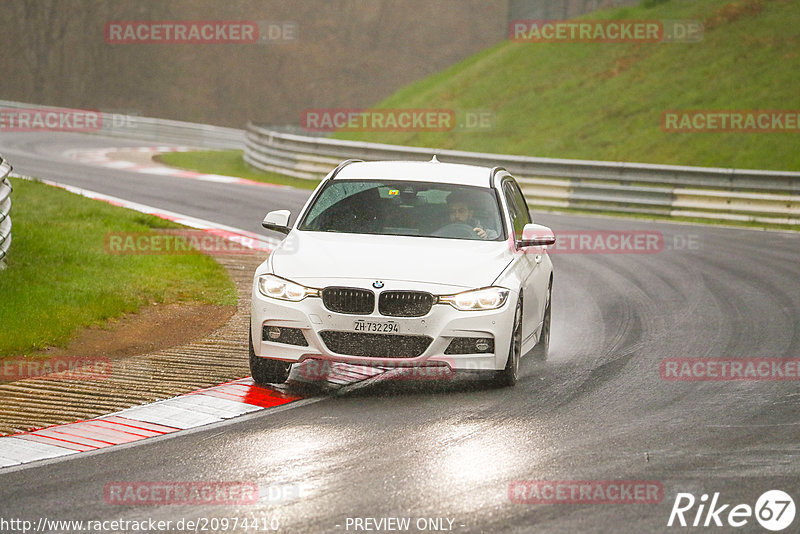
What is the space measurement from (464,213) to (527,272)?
717 mm

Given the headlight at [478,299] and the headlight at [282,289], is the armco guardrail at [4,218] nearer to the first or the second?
the headlight at [282,289]

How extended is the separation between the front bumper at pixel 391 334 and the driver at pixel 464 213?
108cm

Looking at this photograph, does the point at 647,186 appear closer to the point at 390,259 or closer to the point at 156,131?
the point at 390,259

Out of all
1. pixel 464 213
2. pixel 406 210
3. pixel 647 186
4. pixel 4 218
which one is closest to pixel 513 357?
pixel 464 213

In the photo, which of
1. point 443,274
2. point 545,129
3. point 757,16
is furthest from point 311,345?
point 757,16

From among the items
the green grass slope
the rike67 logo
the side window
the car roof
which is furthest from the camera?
the green grass slope

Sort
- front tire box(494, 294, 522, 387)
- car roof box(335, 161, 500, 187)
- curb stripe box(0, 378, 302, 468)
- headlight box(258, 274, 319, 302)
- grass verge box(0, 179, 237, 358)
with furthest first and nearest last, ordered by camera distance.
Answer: grass verge box(0, 179, 237, 358), car roof box(335, 161, 500, 187), front tire box(494, 294, 522, 387), headlight box(258, 274, 319, 302), curb stripe box(0, 378, 302, 468)

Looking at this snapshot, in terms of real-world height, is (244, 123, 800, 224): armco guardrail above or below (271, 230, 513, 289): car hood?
above

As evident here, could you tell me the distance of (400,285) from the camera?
833 cm

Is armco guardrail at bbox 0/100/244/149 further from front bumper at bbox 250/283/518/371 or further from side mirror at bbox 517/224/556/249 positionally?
front bumper at bbox 250/283/518/371

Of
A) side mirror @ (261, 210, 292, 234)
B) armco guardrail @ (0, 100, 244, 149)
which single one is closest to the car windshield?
side mirror @ (261, 210, 292, 234)

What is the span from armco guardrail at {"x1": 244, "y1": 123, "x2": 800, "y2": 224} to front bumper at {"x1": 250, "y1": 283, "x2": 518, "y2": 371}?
1548cm

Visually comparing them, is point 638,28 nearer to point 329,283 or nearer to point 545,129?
point 545,129

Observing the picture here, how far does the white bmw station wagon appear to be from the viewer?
328 inches
